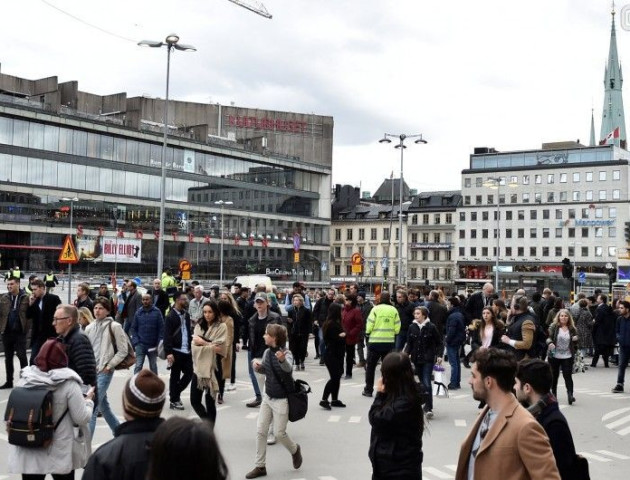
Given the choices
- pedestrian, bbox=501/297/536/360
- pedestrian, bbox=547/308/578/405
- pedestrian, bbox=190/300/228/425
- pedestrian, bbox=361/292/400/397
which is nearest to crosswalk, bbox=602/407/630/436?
pedestrian, bbox=547/308/578/405

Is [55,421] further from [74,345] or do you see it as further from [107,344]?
[107,344]

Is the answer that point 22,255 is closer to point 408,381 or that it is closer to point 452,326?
point 452,326

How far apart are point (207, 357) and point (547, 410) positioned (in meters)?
6.39

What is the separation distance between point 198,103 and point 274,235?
1917cm

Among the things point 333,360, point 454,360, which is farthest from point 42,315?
point 454,360

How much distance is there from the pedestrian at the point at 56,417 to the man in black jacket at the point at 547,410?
327 cm

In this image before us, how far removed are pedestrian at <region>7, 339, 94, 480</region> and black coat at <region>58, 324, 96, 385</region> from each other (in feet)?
Answer: 6.17

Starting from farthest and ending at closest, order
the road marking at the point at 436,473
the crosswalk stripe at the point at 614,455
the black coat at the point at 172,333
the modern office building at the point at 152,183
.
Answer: the modern office building at the point at 152,183, the black coat at the point at 172,333, the crosswalk stripe at the point at 614,455, the road marking at the point at 436,473

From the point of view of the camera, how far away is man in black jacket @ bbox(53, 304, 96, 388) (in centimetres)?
790

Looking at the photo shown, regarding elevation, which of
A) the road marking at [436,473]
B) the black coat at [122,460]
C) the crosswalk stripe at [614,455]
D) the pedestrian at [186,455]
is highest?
the pedestrian at [186,455]

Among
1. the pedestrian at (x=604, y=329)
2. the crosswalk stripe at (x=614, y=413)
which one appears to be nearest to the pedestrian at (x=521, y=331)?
the crosswalk stripe at (x=614, y=413)

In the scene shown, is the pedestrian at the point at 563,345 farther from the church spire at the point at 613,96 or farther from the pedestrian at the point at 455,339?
the church spire at the point at 613,96

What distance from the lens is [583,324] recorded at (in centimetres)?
2255

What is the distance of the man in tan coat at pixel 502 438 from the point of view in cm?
427
